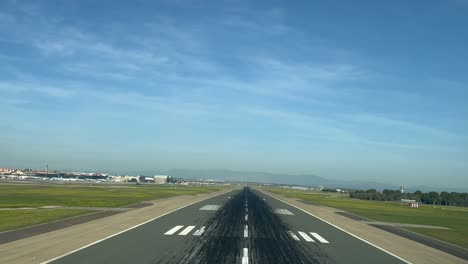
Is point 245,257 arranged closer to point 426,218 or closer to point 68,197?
point 426,218

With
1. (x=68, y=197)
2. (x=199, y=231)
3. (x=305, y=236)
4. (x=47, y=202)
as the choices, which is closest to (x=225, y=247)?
(x=199, y=231)

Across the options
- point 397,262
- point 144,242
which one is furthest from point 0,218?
point 397,262

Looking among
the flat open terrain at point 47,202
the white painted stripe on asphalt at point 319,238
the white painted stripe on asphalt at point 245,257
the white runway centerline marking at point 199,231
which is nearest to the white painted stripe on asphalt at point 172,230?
the white runway centerline marking at point 199,231

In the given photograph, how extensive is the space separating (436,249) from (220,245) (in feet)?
36.7

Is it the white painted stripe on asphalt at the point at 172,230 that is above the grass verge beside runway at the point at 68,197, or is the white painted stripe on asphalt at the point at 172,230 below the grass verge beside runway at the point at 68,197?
above

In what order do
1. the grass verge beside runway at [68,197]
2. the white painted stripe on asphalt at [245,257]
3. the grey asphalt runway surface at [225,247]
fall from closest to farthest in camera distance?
the white painted stripe on asphalt at [245,257] < the grey asphalt runway surface at [225,247] < the grass verge beside runway at [68,197]

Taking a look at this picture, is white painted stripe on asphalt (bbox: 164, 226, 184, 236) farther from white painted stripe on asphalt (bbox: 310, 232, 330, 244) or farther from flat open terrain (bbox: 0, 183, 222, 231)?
flat open terrain (bbox: 0, 183, 222, 231)

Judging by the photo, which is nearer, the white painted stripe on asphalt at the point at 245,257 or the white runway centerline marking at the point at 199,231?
the white painted stripe on asphalt at the point at 245,257

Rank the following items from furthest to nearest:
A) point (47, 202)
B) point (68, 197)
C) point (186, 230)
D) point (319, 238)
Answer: point (68, 197) < point (47, 202) < point (186, 230) < point (319, 238)

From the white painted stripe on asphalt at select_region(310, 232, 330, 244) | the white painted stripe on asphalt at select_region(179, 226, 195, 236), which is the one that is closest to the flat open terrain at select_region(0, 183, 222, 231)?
the white painted stripe on asphalt at select_region(179, 226, 195, 236)

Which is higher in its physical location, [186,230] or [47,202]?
[186,230]

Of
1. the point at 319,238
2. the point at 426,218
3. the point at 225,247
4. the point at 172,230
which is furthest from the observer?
the point at 426,218

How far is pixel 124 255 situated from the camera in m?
16.4

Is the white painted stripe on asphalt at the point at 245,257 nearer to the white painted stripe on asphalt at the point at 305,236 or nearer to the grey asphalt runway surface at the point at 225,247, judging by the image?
the grey asphalt runway surface at the point at 225,247
